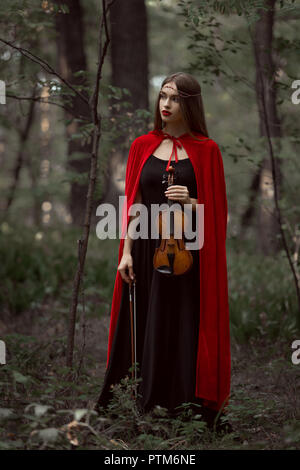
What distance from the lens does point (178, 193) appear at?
3420mm

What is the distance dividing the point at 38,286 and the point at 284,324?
3.25 metres

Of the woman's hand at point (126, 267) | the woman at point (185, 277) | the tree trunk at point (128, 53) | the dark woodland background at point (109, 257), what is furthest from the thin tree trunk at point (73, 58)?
the woman's hand at point (126, 267)

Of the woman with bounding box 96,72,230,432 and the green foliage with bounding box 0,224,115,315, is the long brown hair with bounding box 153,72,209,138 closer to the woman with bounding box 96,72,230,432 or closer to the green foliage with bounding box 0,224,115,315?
the woman with bounding box 96,72,230,432

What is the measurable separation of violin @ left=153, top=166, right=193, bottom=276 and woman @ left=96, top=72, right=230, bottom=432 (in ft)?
0.75

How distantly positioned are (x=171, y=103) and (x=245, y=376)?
279 cm

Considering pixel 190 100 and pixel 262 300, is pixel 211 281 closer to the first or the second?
pixel 190 100

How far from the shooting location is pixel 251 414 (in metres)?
3.94

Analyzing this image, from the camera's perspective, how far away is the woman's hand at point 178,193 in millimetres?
3420

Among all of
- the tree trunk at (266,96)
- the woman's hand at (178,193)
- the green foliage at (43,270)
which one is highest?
the tree trunk at (266,96)

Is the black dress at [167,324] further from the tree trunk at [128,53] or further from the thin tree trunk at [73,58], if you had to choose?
the thin tree trunk at [73,58]

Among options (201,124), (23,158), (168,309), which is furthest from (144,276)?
(23,158)

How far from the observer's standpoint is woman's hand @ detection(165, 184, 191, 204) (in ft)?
11.2

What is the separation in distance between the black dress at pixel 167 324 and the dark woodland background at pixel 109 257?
22cm

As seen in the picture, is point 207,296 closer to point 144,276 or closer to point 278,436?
point 144,276
